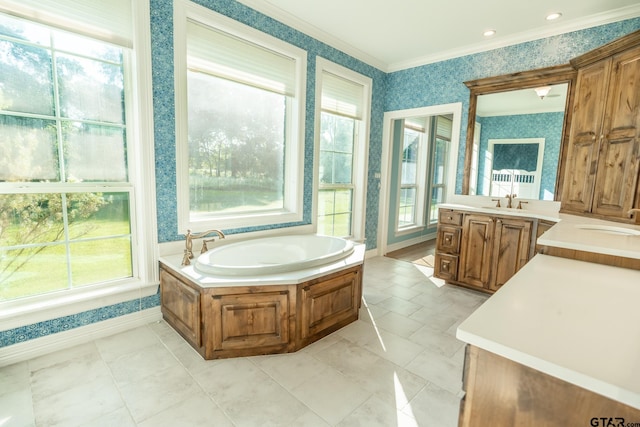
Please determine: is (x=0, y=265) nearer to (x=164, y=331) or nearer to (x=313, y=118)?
(x=164, y=331)

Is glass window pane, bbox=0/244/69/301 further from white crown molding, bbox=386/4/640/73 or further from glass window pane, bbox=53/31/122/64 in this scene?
white crown molding, bbox=386/4/640/73

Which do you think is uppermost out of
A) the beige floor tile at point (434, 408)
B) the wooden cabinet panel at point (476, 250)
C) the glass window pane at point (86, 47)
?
the glass window pane at point (86, 47)

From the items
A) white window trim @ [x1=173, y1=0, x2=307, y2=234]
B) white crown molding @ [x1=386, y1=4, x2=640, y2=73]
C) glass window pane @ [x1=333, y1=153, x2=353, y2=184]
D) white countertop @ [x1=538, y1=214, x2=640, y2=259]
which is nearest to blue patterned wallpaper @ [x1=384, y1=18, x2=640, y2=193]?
white crown molding @ [x1=386, y1=4, x2=640, y2=73]

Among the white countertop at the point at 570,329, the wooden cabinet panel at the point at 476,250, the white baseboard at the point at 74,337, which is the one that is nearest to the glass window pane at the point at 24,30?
the white baseboard at the point at 74,337

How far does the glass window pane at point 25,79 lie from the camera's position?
6.34 ft

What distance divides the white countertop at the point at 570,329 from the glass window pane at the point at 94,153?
2.54 metres

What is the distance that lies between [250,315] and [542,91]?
12.0 feet

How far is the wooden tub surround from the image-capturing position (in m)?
2.04

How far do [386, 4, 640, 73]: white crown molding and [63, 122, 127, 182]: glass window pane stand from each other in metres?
3.59

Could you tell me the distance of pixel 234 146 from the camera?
301cm

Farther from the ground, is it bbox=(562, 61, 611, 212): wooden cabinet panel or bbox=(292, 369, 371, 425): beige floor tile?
bbox=(562, 61, 611, 212): wooden cabinet panel

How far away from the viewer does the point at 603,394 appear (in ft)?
2.03

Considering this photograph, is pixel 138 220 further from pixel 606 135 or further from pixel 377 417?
pixel 606 135

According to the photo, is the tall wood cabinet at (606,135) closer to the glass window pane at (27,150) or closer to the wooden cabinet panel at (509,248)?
the wooden cabinet panel at (509,248)
